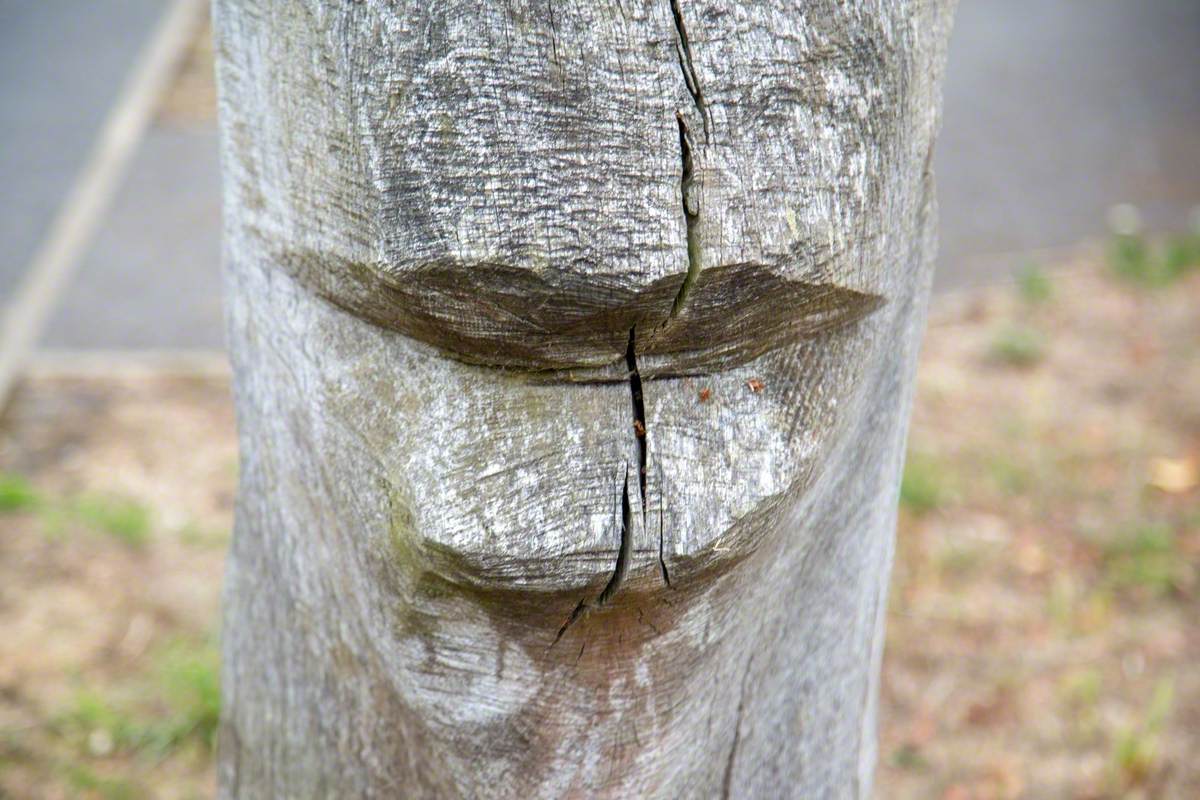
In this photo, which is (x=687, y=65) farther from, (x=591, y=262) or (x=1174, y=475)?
(x=1174, y=475)

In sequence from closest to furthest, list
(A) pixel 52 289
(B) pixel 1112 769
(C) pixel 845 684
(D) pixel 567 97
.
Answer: (D) pixel 567 97 < (C) pixel 845 684 < (B) pixel 1112 769 < (A) pixel 52 289

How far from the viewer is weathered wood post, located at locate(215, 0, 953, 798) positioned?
3.15 ft

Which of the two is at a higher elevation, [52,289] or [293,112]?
[293,112]

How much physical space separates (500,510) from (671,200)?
28 centimetres

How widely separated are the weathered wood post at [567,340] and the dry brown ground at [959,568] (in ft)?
4.25

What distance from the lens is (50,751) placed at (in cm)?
233

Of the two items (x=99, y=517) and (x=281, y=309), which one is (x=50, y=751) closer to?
(x=99, y=517)

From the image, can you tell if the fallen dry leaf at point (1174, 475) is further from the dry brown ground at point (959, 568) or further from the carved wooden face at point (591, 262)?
the carved wooden face at point (591, 262)

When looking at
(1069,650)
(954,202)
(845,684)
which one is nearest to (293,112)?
(845,684)

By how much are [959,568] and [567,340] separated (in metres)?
2.03

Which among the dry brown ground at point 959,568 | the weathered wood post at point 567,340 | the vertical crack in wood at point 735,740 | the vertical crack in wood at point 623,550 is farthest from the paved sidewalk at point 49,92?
the vertical crack in wood at point 623,550

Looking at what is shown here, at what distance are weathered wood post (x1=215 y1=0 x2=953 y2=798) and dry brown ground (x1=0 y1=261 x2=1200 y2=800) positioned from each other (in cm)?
130

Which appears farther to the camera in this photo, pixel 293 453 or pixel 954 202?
pixel 954 202

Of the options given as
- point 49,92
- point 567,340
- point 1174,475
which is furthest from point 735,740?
point 49,92
